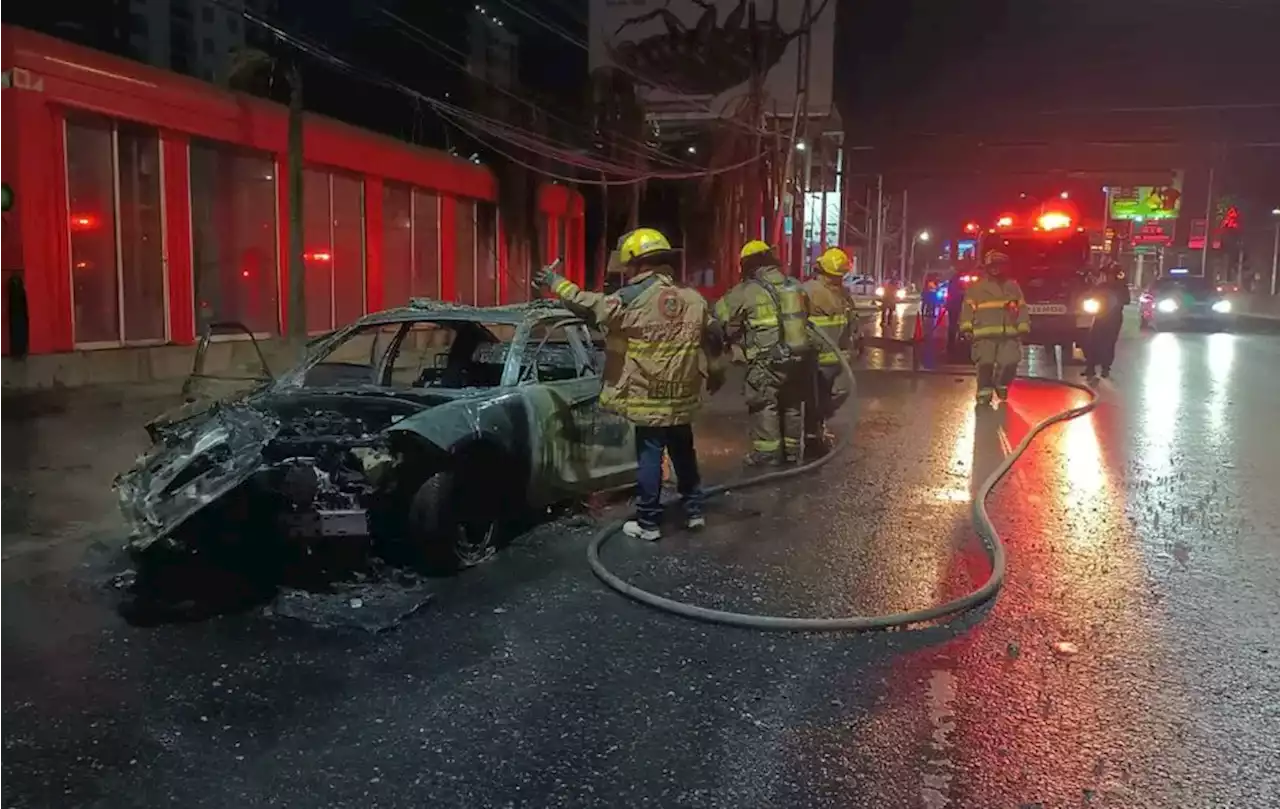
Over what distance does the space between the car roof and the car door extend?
0.27 feet

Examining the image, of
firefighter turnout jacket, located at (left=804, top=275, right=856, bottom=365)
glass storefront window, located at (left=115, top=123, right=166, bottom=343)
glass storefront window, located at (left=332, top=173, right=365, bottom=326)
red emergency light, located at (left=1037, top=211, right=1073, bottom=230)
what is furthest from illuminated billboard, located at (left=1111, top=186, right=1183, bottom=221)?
glass storefront window, located at (left=115, top=123, right=166, bottom=343)

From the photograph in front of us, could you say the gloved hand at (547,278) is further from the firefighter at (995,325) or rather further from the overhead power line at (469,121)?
the overhead power line at (469,121)

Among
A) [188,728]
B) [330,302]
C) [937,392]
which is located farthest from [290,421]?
[330,302]

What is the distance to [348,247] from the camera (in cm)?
1894

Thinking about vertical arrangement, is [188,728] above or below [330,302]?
below

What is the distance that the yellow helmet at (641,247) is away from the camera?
589 cm

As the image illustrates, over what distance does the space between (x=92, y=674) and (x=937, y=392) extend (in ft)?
37.2

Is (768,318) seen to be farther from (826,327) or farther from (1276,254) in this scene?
(1276,254)

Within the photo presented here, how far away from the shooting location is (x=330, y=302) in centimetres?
1845

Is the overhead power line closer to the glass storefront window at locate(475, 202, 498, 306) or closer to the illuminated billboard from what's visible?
the glass storefront window at locate(475, 202, 498, 306)

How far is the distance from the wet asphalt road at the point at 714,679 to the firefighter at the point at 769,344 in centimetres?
141

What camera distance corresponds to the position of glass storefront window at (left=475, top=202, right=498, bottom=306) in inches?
955

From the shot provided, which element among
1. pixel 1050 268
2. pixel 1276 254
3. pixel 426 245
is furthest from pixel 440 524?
pixel 1276 254

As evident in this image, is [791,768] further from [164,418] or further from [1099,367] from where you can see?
[1099,367]
